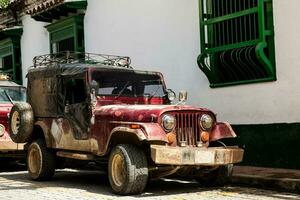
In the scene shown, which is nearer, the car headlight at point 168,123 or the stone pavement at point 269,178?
the car headlight at point 168,123

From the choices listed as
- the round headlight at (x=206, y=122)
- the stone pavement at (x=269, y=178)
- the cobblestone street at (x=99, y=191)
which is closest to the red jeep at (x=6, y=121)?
the cobblestone street at (x=99, y=191)

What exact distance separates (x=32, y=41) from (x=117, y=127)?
1283 cm

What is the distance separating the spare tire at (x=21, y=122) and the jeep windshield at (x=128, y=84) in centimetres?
176

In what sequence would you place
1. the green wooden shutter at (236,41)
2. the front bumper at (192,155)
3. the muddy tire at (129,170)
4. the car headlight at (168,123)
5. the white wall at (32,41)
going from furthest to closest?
the white wall at (32,41) < the green wooden shutter at (236,41) < the car headlight at (168,123) < the muddy tire at (129,170) < the front bumper at (192,155)

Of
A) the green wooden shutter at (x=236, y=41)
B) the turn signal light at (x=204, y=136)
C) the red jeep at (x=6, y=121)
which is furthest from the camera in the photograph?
the red jeep at (x=6, y=121)

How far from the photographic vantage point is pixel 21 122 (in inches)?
425

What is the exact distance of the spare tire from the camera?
10781 mm

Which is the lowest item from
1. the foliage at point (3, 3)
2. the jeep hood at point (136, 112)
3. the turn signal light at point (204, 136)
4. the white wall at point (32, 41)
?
the turn signal light at point (204, 136)

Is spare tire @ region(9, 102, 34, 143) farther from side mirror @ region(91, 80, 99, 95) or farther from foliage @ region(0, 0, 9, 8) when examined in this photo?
foliage @ region(0, 0, 9, 8)

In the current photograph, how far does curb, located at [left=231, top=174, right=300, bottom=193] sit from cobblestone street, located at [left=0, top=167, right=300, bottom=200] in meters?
0.23

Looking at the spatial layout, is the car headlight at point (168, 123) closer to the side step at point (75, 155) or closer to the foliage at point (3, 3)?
the side step at point (75, 155)

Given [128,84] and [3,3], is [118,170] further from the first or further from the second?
[3,3]

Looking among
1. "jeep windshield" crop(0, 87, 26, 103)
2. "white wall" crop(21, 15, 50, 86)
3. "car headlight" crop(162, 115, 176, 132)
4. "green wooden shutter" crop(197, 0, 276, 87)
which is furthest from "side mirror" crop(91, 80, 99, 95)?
"white wall" crop(21, 15, 50, 86)

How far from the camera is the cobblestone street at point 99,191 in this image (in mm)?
8633
